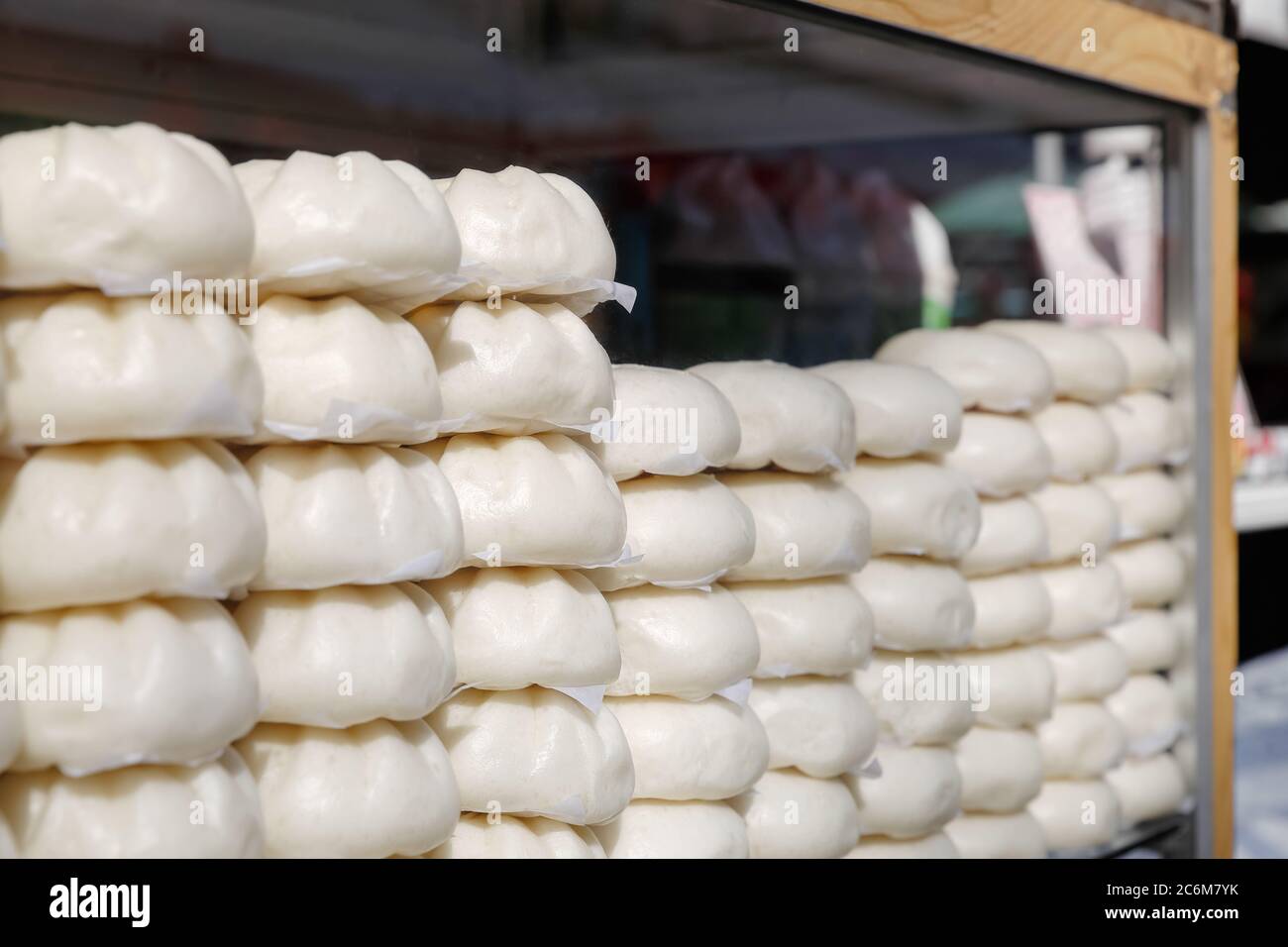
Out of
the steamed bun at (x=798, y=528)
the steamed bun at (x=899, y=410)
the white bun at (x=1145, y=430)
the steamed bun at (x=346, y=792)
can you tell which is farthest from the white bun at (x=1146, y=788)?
the steamed bun at (x=346, y=792)

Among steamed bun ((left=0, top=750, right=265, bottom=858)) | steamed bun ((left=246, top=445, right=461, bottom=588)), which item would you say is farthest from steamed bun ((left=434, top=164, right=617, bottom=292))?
steamed bun ((left=0, top=750, right=265, bottom=858))

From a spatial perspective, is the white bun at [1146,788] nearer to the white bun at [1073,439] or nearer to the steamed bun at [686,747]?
the white bun at [1073,439]

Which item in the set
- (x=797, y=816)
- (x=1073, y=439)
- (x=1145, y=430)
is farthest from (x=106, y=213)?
(x=1145, y=430)

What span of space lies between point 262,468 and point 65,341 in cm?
23

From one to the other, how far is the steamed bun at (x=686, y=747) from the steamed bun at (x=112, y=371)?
68 cm

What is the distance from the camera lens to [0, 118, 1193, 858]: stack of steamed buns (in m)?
1.20

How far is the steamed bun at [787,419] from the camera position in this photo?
1.95 metres

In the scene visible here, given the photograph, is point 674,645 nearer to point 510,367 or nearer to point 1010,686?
point 510,367

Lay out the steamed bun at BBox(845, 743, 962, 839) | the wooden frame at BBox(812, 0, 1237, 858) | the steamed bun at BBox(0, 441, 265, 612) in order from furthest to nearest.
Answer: the wooden frame at BBox(812, 0, 1237, 858)
the steamed bun at BBox(845, 743, 962, 839)
the steamed bun at BBox(0, 441, 265, 612)

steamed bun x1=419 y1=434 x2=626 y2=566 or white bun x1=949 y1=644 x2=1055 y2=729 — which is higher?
steamed bun x1=419 y1=434 x2=626 y2=566

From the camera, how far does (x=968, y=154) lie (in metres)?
3.04

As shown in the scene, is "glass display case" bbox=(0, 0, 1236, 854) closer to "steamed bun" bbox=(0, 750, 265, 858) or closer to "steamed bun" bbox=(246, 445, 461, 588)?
"steamed bun" bbox=(246, 445, 461, 588)

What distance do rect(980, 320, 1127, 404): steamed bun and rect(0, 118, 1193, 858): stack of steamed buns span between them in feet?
0.64
